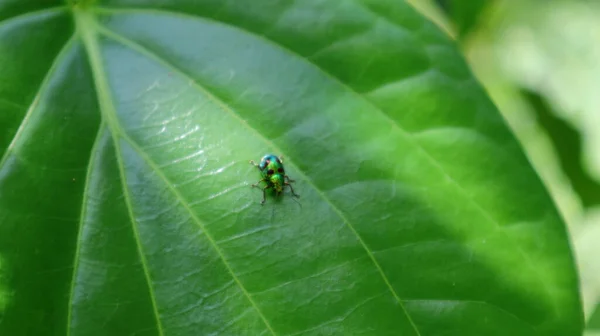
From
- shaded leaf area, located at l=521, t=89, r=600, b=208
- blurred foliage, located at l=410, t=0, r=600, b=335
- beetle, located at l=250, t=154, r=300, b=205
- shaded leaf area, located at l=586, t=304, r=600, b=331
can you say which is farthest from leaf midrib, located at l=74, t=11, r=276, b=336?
shaded leaf area, located at l=521, t=89, r=600, b=208

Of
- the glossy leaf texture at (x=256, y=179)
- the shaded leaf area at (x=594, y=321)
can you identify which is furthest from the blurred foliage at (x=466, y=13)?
the shaded leaf area at (x=594, y=321)

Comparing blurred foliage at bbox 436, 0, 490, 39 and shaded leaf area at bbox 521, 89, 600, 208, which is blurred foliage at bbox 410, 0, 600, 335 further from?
blurred foliage at bbox 436, 0, 490, 39

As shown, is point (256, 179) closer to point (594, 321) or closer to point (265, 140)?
point (265, 140)

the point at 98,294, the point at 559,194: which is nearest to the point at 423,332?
the point at 98,294

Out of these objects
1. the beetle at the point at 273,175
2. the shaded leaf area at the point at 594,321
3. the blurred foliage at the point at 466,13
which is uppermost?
the blurred foliage at the point at 466,13

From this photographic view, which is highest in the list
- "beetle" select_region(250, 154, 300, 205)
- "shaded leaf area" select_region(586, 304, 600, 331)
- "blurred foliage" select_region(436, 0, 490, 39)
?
"blurred foliage" select_region(436, 0, 490, 39)

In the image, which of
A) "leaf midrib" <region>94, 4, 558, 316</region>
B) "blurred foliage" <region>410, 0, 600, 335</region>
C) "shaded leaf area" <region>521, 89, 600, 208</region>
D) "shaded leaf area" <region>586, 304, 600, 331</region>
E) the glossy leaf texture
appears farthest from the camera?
"blurred foliage" <region>410, 0, 600, 335</region>

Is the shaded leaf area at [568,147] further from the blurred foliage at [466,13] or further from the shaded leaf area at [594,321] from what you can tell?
the blurred foliage at [466,13]

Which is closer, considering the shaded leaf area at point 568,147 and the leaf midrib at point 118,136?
the leaf midrib at point 118,136
